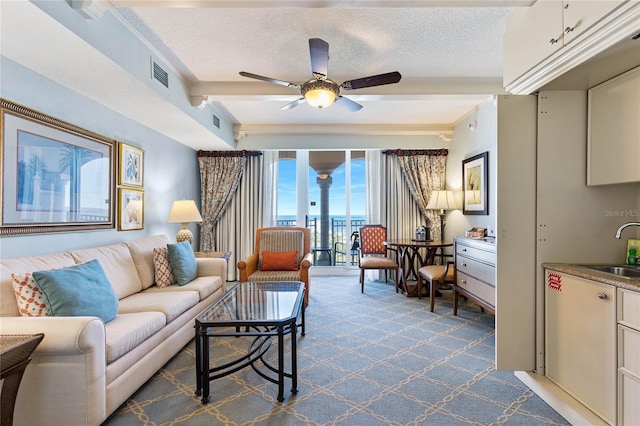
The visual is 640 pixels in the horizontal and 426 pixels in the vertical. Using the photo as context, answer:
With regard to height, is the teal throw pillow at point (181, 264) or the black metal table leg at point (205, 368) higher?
the teal throw pillow at point (181, 264)

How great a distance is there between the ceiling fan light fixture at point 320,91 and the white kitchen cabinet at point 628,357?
2.22 metres

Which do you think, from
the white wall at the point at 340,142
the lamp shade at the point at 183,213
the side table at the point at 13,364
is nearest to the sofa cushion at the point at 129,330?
the side table at the point at 13,364

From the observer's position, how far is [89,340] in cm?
151

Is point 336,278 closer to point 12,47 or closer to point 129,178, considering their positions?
point 129,178

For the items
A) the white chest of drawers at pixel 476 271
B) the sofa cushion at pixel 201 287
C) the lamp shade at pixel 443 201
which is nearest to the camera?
the white chest of drawers at pixel 476 271

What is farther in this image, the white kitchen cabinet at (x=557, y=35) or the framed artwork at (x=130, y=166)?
the framed artwork at (x=130, y=166)

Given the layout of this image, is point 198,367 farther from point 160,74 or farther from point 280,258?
→ point 160,74

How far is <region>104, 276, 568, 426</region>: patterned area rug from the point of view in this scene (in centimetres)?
174

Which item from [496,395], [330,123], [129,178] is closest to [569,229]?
[496,395]

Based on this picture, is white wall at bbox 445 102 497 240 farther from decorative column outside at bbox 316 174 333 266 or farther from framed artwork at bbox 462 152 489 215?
decorative column outside at bbox 316 174 333 266

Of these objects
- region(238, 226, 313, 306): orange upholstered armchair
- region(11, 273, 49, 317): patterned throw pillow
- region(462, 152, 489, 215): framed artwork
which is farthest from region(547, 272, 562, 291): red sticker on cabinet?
region(11, 273, 49, 317): patterned throw pillow

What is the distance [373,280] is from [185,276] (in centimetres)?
318

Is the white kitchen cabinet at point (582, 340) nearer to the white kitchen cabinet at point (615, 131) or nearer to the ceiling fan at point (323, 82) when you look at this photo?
the white kitchen cabinet at point (615, 131)

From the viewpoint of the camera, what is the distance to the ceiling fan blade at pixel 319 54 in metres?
2.01
